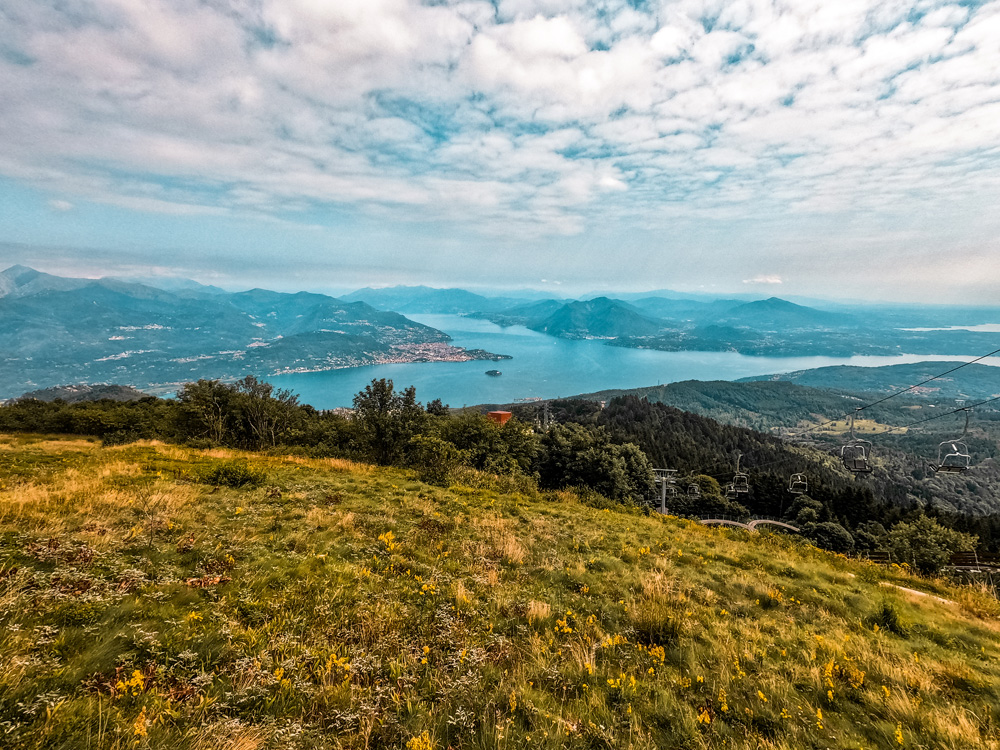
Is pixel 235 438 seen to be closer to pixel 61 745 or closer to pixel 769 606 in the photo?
pixel 61 745

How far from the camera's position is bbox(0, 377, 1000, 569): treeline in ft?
78.0

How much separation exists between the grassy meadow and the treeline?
8838 mm

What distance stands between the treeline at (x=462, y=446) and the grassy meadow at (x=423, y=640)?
8.84 metres

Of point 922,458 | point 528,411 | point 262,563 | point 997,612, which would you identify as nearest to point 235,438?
point 262,563

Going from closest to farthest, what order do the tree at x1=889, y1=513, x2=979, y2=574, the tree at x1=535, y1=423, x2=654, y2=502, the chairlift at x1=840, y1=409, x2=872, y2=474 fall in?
1. the chairlift at x1=840, y1=409, x2=872, y2=474
2. the tree at x1=535, y1=423, x2=654, y2=502
3. the tree at x1=889, y1=513, x2=979, y2=574

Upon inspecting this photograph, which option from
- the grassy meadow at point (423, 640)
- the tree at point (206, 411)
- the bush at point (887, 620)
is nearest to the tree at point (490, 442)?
the tree at point (206, 411)

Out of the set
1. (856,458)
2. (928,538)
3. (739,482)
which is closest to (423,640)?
(856,458)

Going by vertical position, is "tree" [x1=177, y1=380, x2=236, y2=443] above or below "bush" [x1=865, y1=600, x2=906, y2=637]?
below

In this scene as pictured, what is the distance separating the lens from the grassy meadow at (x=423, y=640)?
374 centimetres

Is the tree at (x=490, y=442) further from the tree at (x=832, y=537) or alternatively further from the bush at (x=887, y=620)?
the tree at (x=832, y=537)

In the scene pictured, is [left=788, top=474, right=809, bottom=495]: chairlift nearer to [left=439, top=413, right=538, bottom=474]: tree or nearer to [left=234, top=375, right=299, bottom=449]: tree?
[left=439, top=413, right=538, bottom=474]: tree

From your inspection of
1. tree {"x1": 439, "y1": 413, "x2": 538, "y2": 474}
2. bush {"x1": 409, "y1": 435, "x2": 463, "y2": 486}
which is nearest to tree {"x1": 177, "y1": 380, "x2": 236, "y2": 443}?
tree {"x1": 439, "y1": 413, "x2": 538, "y2": 474}

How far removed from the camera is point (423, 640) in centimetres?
532

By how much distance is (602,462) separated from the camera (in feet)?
134
